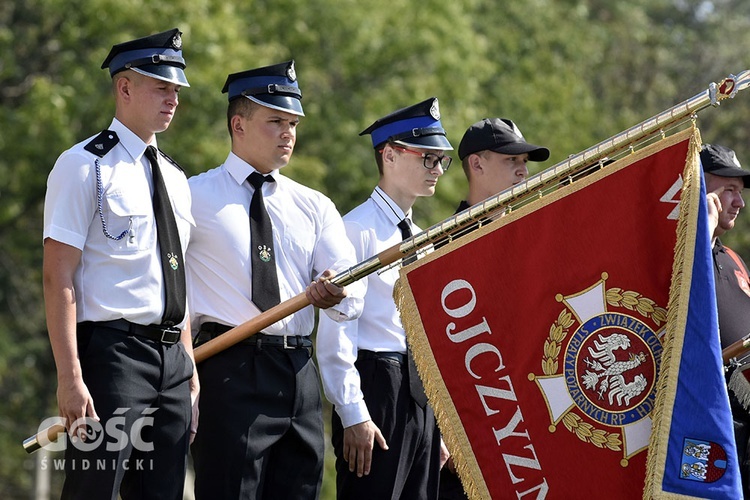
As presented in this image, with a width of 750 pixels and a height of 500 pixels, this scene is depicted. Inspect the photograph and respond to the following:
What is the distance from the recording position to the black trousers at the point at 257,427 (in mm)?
5641

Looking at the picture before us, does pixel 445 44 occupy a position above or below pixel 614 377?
above

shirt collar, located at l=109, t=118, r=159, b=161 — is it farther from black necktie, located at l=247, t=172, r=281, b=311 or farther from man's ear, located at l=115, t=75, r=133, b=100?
black necktie, located at l=247, t=172, r=281, b=311

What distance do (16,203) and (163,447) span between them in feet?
42.3

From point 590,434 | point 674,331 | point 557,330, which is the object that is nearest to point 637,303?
point 674,331

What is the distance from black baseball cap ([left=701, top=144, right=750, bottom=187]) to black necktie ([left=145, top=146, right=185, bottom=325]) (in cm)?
313

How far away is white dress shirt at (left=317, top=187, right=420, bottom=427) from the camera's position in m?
6.24

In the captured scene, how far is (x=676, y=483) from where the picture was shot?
523 cm

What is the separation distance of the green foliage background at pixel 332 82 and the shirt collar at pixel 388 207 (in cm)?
976

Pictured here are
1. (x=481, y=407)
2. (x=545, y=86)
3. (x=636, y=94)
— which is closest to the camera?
(x=481, y=407)

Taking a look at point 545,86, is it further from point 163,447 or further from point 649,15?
point 163,447

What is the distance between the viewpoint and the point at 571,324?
5.50m

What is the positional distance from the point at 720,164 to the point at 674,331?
2.27 m

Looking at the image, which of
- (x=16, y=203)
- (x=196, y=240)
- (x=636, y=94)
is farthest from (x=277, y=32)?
(x=196, y=240)

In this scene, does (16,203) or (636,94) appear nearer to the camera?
(16,203)
